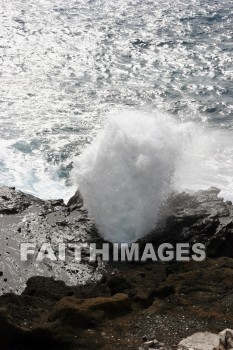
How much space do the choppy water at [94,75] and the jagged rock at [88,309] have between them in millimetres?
12665

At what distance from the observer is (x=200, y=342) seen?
1415 centimetres

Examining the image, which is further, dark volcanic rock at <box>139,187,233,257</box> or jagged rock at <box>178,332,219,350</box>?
dark volcanic rock at <box>139,187,233,257</box>

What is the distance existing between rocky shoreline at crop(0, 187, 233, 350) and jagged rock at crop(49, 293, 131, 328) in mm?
28

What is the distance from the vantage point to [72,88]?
137ft

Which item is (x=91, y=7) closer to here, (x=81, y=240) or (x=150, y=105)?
(x=150, y=105)

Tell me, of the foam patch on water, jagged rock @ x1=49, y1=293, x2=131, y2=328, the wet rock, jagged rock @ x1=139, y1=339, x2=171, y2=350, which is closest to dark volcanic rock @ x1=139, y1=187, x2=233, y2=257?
the foam patch on water

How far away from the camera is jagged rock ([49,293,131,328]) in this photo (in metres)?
14.9

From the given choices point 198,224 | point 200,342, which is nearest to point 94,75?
point 198,224

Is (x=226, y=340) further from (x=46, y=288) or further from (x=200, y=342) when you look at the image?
(x=46, y=288)

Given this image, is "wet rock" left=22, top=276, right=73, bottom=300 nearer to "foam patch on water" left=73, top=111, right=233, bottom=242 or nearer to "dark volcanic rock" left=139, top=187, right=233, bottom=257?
"foam patch on water" left=73, top=111, right=233, bottom=242

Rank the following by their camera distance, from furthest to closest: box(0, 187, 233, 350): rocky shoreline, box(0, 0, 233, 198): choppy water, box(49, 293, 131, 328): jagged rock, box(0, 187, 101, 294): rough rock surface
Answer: box(0, 0, 233, 198): choppy water < box(0, 187, 101, 294): rough rock surface < box(49, 293, 131, 328): jagged rock < box(0, 187, 233, 350): rocky shoreline

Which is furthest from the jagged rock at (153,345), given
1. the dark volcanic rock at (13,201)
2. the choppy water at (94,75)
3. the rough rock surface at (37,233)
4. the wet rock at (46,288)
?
the choppy water at (94,75)

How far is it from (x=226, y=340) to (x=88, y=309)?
4039mm

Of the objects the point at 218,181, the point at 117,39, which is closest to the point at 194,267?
the point at 218,181
